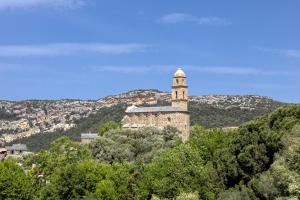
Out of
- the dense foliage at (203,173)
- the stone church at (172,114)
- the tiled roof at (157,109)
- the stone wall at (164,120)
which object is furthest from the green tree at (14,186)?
the tiled roof at (157,109)

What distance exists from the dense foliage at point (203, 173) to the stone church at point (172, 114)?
40400mm

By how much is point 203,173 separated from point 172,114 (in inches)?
2395

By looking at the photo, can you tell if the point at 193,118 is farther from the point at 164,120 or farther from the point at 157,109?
the point at 164,120

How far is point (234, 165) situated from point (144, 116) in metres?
62.3

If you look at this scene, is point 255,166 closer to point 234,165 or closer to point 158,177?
point 234,165

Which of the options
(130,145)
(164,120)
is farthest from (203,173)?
(164,120)

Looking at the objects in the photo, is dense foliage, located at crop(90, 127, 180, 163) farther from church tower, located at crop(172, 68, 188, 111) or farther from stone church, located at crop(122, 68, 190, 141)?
church tower, located at crop(172, 68, 188, 111)

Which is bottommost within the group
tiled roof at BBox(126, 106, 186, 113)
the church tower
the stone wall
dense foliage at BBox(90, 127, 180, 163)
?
dense foliage at BBox(90, 127, 180, 163)

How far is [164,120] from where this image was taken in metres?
113

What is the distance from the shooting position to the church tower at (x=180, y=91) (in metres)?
114

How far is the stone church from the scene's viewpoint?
111m

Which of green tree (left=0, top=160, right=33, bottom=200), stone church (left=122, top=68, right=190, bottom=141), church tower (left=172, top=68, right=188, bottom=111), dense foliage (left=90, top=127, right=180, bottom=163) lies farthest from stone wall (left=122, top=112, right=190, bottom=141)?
green tree (left=0, top=160, right=33, bottom=200)

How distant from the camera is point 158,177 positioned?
174ft

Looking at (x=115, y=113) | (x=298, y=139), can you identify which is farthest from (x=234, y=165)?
(x=115, y=113)
